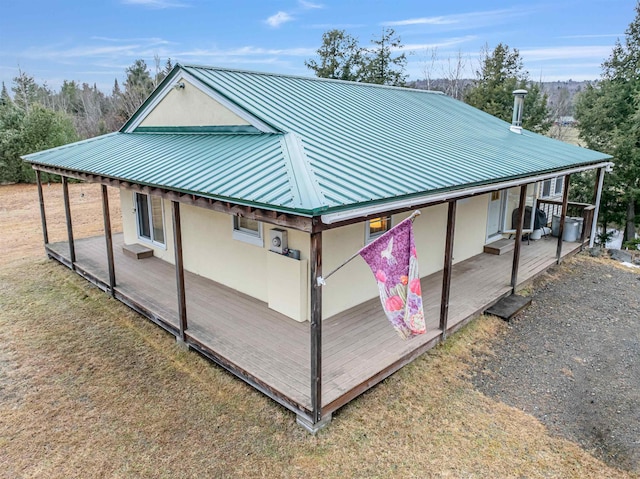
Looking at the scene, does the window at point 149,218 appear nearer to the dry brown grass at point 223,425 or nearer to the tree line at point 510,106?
the dry brown grass at point 223,425

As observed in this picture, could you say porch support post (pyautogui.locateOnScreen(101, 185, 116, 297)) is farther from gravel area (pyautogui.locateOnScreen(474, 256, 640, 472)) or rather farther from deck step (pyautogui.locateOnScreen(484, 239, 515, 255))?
deck step (pyautogui.locateOnScreen(484, 239, 515, 255))

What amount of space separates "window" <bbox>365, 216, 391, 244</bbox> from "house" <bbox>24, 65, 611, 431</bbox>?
47 millimetres

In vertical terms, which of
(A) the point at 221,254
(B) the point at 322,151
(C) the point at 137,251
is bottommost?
(C) the point at 137,251

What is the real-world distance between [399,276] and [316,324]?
966 millimetres

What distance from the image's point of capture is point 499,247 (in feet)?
32.2

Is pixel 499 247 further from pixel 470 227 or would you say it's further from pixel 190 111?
pixel 190 111

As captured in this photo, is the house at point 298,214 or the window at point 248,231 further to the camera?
the window at point 248,231

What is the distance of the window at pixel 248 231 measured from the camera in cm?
679

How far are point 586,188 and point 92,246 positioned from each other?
19290 mm

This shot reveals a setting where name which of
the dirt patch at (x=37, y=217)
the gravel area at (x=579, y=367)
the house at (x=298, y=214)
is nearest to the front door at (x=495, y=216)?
the house at (x=298, y=214)

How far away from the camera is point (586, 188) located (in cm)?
1812

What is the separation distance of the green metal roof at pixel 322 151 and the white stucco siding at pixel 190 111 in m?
0.27

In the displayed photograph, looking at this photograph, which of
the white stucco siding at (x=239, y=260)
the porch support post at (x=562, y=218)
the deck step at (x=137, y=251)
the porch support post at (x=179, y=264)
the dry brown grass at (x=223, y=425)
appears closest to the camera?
the dry brown grass at (x=223, y=425)

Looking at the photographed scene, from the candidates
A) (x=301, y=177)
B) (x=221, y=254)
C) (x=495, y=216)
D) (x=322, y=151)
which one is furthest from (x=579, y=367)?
(x=221, y=254)
